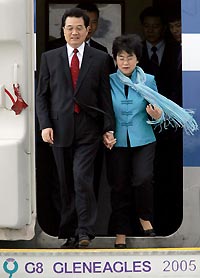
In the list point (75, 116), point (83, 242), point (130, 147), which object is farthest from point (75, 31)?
point (83, 242)

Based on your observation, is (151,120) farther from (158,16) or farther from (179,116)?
(158,16)

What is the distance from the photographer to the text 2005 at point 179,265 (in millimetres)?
3568

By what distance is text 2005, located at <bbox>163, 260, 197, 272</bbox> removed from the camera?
11.7 feet

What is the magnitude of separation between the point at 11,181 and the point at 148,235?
793 mm

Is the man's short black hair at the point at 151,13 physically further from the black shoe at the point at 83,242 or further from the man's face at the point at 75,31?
the black shoe at the point at 83,242

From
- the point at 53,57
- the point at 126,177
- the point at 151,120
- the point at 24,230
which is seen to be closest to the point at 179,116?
the point at 151,120

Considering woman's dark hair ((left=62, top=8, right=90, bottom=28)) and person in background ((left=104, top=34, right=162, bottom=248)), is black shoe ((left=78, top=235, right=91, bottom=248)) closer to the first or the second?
person in background ((left=104, top=34, right=162, bottom=248))

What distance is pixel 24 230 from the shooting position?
11.8ft

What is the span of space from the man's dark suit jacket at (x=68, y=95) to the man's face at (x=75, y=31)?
6 cm

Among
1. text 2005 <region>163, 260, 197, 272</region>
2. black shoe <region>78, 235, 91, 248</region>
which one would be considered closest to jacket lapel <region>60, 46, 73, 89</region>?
black shoe <region>78, 235, 91, 248</region>

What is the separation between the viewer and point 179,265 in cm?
357

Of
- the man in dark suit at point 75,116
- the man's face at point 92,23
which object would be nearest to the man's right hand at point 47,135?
the man in dark suit at point 75,116

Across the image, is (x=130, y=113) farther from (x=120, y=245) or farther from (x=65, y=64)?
(x=120, y=245)

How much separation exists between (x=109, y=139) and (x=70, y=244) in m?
0.59
